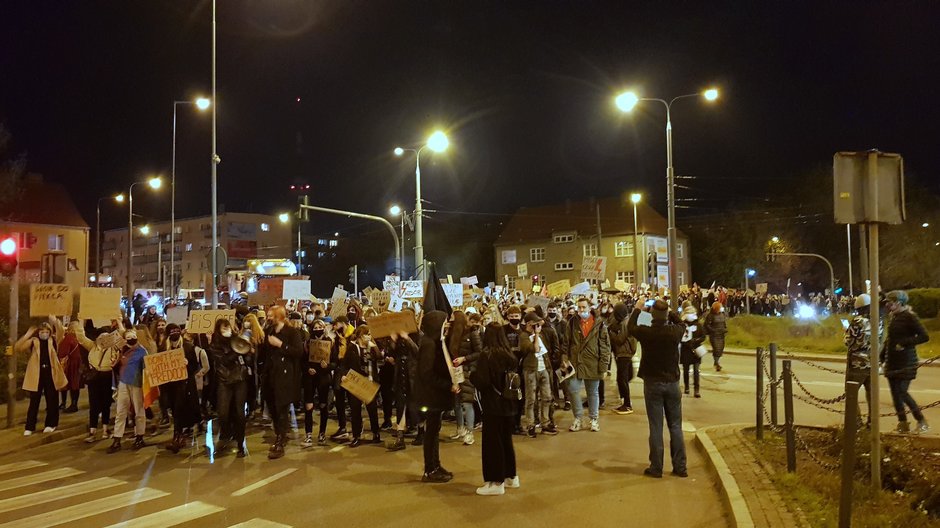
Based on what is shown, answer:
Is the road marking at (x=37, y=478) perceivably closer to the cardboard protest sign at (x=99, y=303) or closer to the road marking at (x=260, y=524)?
the road marking at (x=260, y=524)

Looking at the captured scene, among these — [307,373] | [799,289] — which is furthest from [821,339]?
[799,289]

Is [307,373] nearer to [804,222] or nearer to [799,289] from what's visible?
[804,222]

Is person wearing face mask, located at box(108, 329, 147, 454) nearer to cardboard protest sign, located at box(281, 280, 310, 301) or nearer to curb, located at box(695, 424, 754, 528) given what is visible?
cardboard protest sign, located at box(281, 280, 310, 301)

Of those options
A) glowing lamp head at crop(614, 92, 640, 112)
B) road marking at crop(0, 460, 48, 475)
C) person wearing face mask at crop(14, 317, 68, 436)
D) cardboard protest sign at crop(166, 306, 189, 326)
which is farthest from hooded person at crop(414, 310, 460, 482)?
glowing lamp head at crop(614, 92, 640, 112)

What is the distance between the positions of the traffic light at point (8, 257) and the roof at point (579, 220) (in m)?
58.1

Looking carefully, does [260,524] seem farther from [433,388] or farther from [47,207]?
[47,207]

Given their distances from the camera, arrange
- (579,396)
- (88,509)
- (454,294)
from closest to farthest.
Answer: (88,509) < (579,396) < (454,294)

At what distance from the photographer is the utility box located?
651cm

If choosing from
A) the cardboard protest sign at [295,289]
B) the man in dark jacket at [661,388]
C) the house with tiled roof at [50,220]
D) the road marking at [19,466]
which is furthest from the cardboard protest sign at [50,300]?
the house with tiled roof at [50,220]

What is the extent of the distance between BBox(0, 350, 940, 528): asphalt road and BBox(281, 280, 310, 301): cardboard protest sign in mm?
7353

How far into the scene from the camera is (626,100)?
19328 millimetres

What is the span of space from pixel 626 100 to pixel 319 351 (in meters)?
12.6

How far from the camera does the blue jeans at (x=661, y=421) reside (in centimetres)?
765

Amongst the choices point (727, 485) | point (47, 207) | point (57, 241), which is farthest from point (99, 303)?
point (47, 207)
